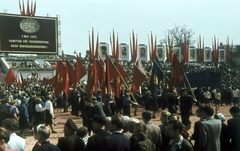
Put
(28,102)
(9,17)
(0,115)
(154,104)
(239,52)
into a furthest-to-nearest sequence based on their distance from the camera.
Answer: (239,52) → (9,17) → (154,104) → (28,102) → (0,115)

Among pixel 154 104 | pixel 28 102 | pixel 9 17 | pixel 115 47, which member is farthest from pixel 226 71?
pixel 28 102

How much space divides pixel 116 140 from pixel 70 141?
70 cm

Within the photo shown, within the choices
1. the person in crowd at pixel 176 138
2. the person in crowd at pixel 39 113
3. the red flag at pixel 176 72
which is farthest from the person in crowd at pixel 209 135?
the red flag at pixel 176 72

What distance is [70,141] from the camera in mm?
5242

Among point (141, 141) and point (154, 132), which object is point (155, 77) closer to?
point (154, 132)

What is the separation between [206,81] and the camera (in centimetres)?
1895

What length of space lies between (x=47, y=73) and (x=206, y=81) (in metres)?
29.6

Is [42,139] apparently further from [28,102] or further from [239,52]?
[239,52]

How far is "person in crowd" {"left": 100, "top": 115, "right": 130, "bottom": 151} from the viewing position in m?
4.93

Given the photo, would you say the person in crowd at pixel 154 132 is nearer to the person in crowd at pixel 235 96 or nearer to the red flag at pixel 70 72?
the person in crowd at pixel 235 96

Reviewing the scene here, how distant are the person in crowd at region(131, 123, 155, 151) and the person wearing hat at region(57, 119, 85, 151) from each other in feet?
2.56

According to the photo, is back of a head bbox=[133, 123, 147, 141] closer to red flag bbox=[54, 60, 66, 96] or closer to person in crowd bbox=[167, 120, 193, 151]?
person in crowd bbox=[167, 120, 193, 151]

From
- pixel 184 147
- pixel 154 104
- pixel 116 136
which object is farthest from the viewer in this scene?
pixel 154 104

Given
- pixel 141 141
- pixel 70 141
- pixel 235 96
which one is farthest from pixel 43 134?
pixel 235 96
